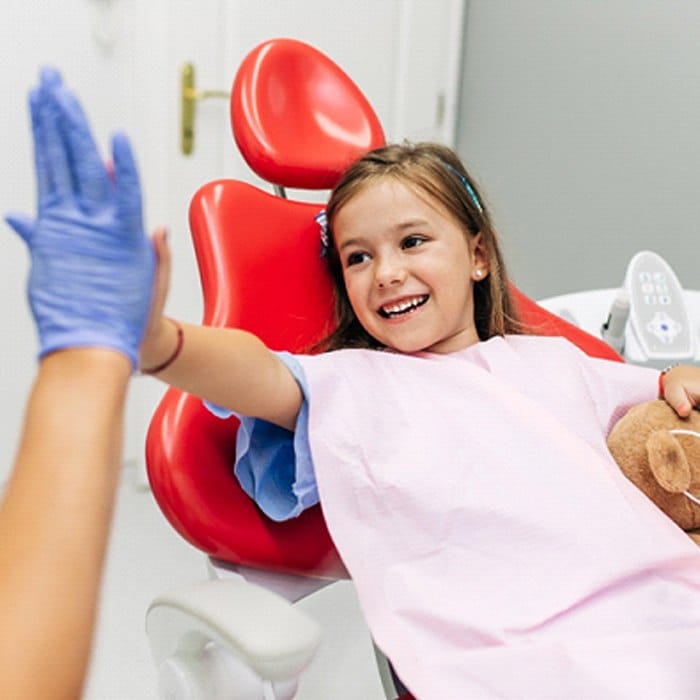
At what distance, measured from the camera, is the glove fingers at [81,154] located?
563 mm

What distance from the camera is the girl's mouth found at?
1073 mm

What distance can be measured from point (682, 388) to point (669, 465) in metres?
0.14

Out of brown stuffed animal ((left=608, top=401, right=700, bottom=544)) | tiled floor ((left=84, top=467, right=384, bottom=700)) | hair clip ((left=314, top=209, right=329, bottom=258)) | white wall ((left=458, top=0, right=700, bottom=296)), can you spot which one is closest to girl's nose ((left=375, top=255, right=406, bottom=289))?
hair clip ((left=314, top=209, right=329, bottom=258))

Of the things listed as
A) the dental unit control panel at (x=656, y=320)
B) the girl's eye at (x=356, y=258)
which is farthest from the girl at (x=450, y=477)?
the dental unit control panel at (x=656, y=320)

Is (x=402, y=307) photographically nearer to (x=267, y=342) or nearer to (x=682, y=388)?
(x=267, y=342)

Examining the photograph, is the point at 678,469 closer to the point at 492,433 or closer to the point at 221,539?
the point at 492,433

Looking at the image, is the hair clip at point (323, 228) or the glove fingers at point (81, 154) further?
the hair clip at point (323, 228)

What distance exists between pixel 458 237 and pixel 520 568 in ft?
1.37

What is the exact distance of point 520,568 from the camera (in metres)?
0.89

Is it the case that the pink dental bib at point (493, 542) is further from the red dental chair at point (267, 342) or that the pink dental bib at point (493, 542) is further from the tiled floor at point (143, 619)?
the tiled floor at point (143, 619)

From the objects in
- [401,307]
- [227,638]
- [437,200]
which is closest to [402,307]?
[401,307]

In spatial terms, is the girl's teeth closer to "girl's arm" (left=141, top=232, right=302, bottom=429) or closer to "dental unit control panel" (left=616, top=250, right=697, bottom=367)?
"girl's arm" (left=141, top=232, right=302, bottom=429)

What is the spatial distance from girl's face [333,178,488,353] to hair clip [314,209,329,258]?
41 mm

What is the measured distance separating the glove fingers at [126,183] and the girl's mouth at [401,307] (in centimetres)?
53
